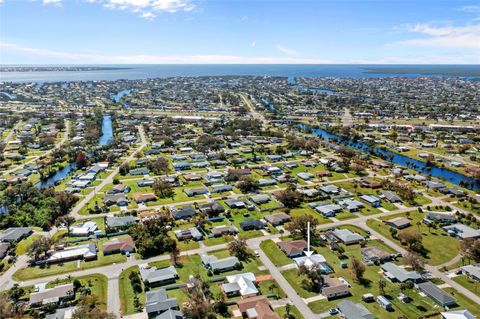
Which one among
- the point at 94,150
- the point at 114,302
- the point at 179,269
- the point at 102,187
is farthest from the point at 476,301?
the point at 94,150

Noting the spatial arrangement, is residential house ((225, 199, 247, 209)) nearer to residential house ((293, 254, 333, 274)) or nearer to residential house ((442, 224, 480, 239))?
residential house ((293, 254, 333, 274))

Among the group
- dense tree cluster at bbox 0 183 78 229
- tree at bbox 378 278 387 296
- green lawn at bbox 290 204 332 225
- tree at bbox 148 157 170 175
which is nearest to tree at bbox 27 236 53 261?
dense tree cluster at bbox 0 183 78 229

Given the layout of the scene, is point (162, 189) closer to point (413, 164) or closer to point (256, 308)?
point (256, 308)

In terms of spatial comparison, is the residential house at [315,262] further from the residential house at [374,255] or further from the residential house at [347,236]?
the residential house at [347,236]

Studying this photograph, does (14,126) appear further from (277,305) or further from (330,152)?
(277,305)

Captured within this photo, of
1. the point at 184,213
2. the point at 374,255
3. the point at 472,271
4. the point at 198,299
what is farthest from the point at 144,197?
the point at 472,271

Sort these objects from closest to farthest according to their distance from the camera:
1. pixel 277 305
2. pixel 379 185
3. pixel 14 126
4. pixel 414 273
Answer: pixel 277 305, pixel 414 273, pixel 379 185, pixel 14 126

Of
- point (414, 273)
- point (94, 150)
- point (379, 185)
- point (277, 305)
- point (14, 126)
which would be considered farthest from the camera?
point (14, 126)
